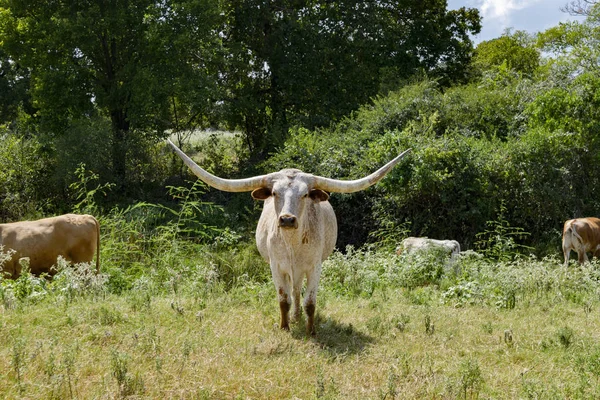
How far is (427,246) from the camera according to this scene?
9516 millimetres

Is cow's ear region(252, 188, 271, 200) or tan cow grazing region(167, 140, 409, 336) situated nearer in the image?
tan cow grazing region(167, 140, 409, 336)

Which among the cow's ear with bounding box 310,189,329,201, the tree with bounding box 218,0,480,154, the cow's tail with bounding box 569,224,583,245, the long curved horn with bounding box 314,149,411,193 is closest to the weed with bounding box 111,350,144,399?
the cow's ear with bounding box 310,189,329,201

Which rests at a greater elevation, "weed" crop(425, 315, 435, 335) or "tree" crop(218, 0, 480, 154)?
"tree" crop(218, 0, 480, 154)

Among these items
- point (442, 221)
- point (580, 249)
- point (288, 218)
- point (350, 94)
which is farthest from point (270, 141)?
point (288, 218)

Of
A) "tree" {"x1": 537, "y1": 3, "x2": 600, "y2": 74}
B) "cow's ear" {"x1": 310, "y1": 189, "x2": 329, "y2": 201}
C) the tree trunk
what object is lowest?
"cow's ear" {"x1": 310, "y1": 189, "x2": 329, "y2": 201}

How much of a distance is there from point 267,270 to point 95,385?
6.49 metres

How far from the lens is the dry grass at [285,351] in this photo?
381cm

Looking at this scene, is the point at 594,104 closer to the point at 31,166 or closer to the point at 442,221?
the point at 442,221

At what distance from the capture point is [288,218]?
4898mm

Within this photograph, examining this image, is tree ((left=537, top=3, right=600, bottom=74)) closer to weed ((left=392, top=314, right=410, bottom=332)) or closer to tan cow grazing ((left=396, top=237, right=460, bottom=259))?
tan cow grazing ((left=396, top=237, right=460, bottom=259))

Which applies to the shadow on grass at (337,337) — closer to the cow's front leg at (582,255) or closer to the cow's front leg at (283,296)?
the cow's front leg at (283,296)

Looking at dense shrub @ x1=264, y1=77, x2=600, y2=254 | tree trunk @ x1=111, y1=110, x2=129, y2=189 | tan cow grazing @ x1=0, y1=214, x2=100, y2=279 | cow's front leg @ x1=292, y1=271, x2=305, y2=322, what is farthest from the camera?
tree trunk @ x1=111, y1=110, x2=129, y2=189

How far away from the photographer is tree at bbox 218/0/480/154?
62.5 feet

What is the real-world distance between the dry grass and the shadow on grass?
17 mm
